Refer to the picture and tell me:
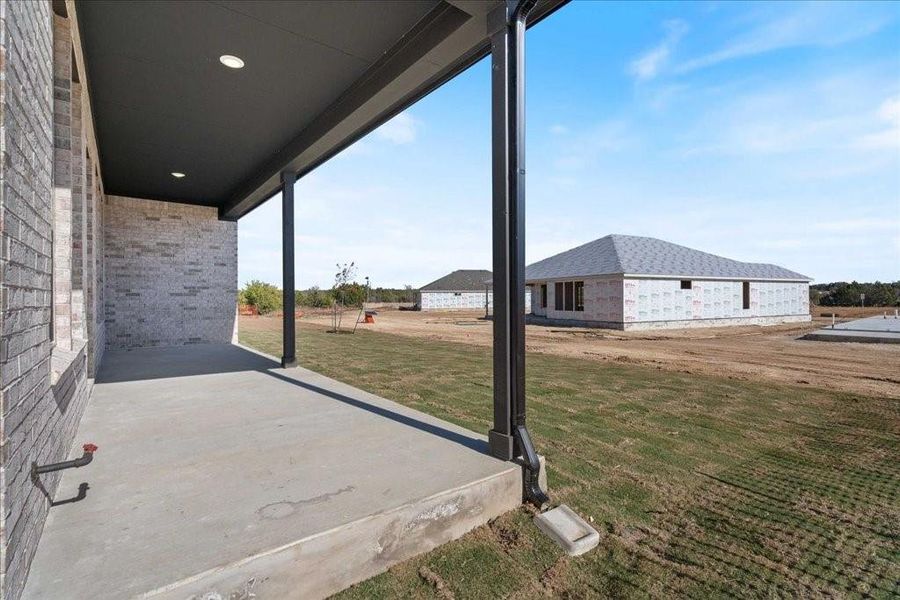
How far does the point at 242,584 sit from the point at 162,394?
402 cm

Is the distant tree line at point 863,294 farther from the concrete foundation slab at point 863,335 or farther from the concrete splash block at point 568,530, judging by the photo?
the concrete splash block at point 568,530

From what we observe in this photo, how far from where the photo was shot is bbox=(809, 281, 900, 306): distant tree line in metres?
30.5

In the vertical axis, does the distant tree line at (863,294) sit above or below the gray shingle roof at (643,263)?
below

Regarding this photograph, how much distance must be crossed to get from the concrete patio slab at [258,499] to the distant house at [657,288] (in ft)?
53.1

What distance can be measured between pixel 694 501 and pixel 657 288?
698 inches

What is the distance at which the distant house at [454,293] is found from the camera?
137 ft

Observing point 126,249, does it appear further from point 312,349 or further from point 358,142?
point 358,142

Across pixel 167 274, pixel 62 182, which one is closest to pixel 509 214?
pixel 62 182

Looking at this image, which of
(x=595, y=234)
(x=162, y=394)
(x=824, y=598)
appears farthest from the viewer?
(x=595, y=234)

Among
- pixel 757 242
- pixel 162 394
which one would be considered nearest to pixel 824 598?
pixel 162 394

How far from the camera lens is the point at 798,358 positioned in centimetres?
940

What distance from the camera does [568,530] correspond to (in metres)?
2.21

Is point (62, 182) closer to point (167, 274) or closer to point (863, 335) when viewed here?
point (167, 274)

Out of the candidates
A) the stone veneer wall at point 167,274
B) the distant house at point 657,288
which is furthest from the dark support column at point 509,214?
the distant house at point 657,288
